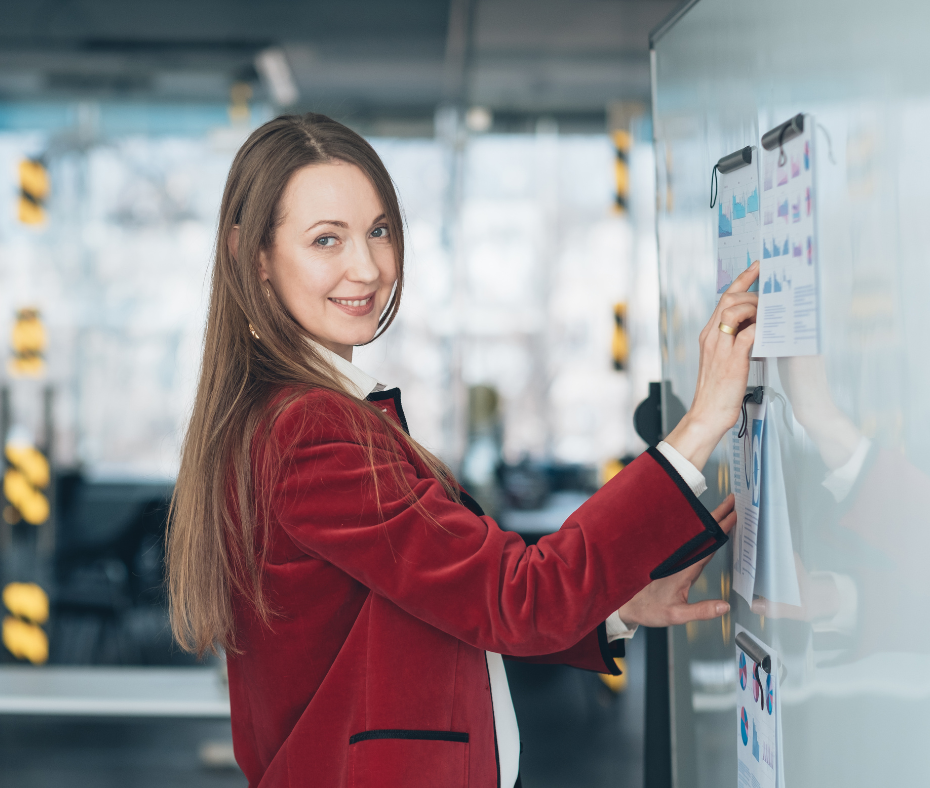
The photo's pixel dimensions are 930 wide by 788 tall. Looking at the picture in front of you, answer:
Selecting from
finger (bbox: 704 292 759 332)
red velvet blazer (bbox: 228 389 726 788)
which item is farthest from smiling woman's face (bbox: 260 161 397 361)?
finger (bbox: 704 292 759 332)

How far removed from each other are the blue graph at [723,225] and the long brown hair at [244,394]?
415 mm

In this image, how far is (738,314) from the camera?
2.84ft

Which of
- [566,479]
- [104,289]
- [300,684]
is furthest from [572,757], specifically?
[104,289]

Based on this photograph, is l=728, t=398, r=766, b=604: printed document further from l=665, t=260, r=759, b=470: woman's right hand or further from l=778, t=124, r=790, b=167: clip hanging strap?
l=778, t=124, r=790, b=167: clip hanging strap

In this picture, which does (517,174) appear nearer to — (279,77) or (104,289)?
(279,77)

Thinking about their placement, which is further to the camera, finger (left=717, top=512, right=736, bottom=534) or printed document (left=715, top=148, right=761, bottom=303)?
finger (left=717, top=512, right=736, bottom=534)

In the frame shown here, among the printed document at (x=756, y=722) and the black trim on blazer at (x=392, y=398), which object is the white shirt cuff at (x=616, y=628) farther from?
the black trim on blazer at (x=392, y=398)

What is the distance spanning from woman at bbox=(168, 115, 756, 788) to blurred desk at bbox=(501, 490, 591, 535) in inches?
116

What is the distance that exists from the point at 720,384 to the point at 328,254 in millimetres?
488

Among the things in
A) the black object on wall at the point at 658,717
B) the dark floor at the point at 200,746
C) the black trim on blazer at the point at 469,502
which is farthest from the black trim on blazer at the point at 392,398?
the dark floor at the point at 200,746

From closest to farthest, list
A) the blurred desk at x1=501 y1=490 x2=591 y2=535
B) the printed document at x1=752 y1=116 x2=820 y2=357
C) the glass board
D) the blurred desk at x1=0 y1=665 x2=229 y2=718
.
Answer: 1. the glass board
2. the printed document at x1=752 y1=116 x2=820 y2=357
3. the blurred desk at x1=0 y1=665 x2=229 y2=718
4. the blurred desk at x1=501 y1=490 x2=591 y2=535

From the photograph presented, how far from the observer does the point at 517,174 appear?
4.32m

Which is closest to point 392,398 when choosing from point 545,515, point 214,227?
point 545,515

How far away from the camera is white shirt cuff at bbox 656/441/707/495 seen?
85 cm
